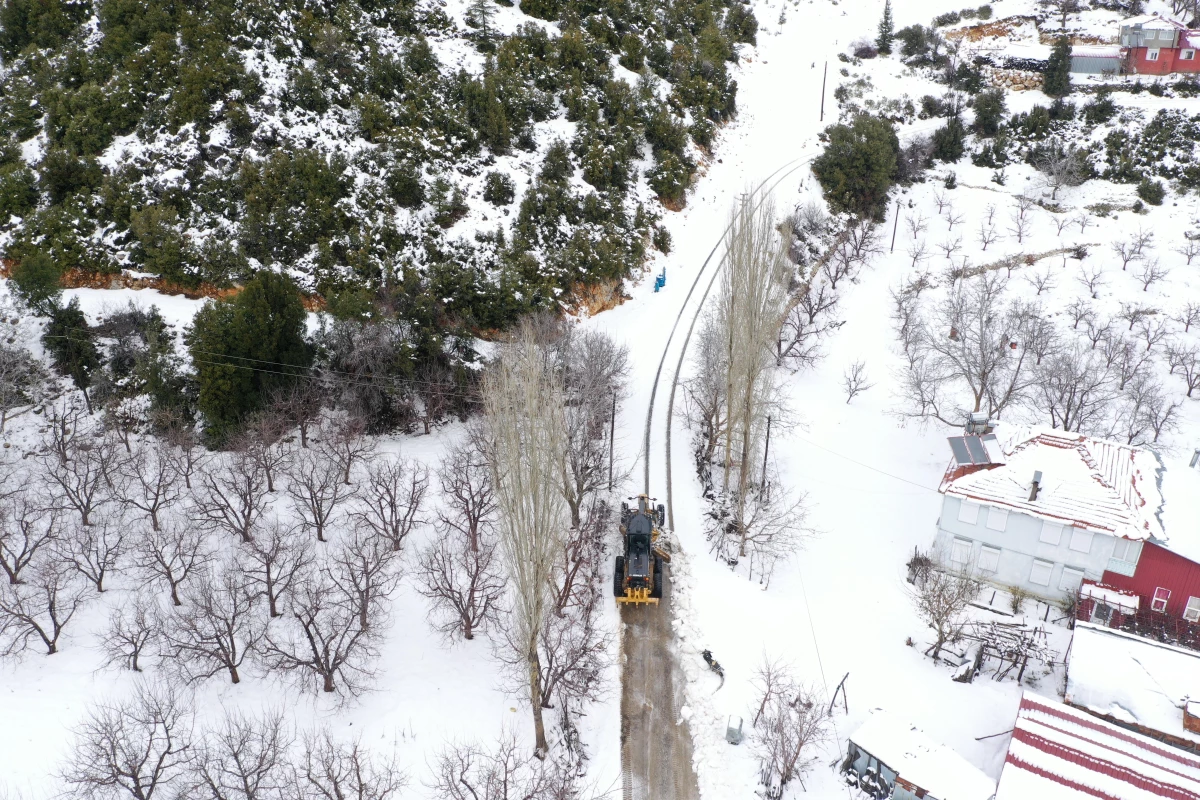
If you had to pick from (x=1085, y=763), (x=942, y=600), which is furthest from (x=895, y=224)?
(x=1085, y=763)

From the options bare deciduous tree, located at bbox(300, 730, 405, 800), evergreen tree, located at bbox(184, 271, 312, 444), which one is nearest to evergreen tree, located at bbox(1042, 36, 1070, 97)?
evergreen tree, located at bbox(184, 271, 312, 444)

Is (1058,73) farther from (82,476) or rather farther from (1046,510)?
(82,476)

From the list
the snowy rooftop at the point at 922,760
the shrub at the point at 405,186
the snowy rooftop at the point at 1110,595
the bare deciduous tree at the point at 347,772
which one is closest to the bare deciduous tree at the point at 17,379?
the shrub at the point at 405,186

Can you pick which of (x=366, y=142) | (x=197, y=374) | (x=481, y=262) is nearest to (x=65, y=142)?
(x=366, y=142)

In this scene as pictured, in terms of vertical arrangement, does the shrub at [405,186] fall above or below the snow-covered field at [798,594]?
above

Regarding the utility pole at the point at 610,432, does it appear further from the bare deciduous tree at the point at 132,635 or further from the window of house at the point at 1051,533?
the bare deciduous tree at the point at 132,635

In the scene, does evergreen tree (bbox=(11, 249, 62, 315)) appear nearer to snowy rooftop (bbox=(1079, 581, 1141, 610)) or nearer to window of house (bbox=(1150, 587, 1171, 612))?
snowy rooftop (bbox=(1079, 581, 1141, 610))
